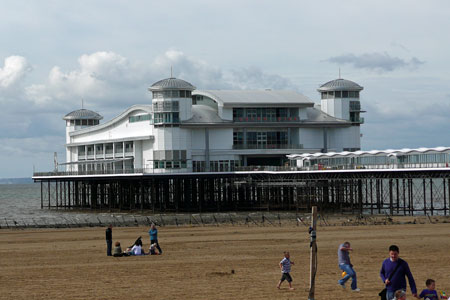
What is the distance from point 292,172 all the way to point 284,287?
5082cm

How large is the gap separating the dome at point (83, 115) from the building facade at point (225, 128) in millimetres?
13310

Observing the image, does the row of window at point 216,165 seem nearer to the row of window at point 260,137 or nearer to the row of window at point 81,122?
the row of window at point 260,137

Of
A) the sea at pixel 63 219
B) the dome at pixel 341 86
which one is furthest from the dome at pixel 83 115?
the dome at pixel 341 86

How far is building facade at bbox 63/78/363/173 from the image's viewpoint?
280 feet

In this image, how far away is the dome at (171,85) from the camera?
8544cm

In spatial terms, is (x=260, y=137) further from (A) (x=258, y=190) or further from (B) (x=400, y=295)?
(B) (x=400, y=295)

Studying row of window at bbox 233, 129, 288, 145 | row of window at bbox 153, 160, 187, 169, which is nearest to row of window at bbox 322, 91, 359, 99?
row of window at bbox 233, 129, 288, 145

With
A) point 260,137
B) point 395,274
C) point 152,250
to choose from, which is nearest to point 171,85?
point 260,137

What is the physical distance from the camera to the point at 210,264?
29688mm

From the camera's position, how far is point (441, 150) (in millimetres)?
62875

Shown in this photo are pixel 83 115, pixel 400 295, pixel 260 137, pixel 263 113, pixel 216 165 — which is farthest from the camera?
pixel 83 115

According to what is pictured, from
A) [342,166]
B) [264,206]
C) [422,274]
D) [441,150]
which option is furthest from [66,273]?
[264,206]

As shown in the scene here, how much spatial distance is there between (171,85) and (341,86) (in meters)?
19.2

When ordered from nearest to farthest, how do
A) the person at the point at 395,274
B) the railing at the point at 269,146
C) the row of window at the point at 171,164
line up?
the person at the point at 395,274 → the row of window at the point at 171,164 → the railing at the point at 269,146
